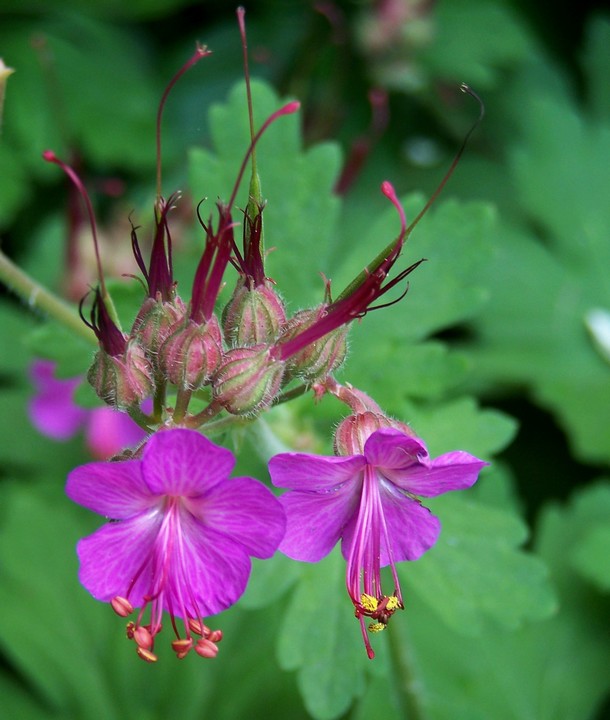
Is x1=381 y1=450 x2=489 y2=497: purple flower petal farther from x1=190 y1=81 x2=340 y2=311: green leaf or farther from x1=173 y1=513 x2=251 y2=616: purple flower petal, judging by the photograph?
x1=190 y1=81 x2=340 y2=311: green leaf

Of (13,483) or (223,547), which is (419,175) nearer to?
(13,483)

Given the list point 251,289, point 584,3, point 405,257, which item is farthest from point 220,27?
point 251,289

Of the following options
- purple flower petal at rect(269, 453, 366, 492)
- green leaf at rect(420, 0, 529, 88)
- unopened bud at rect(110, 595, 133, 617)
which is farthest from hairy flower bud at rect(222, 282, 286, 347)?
green leaf at rect(420, 0, 529, 88)

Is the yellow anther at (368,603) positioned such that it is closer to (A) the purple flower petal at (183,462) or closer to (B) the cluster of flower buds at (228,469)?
(B) the cluster of flower buds at (228,469)

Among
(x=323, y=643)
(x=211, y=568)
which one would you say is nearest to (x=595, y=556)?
(x=323, y=643)

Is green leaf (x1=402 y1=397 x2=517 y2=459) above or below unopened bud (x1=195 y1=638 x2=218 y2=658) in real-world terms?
below

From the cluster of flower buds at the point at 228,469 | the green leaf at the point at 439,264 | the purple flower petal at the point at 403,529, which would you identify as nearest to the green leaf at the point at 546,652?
the green leaf at the point at 439,264

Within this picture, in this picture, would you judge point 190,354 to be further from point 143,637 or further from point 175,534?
point 143,637

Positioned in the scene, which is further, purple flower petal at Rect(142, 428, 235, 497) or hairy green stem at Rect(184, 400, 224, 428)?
hairy green stem at Rect(184, 400, 224, 428)
